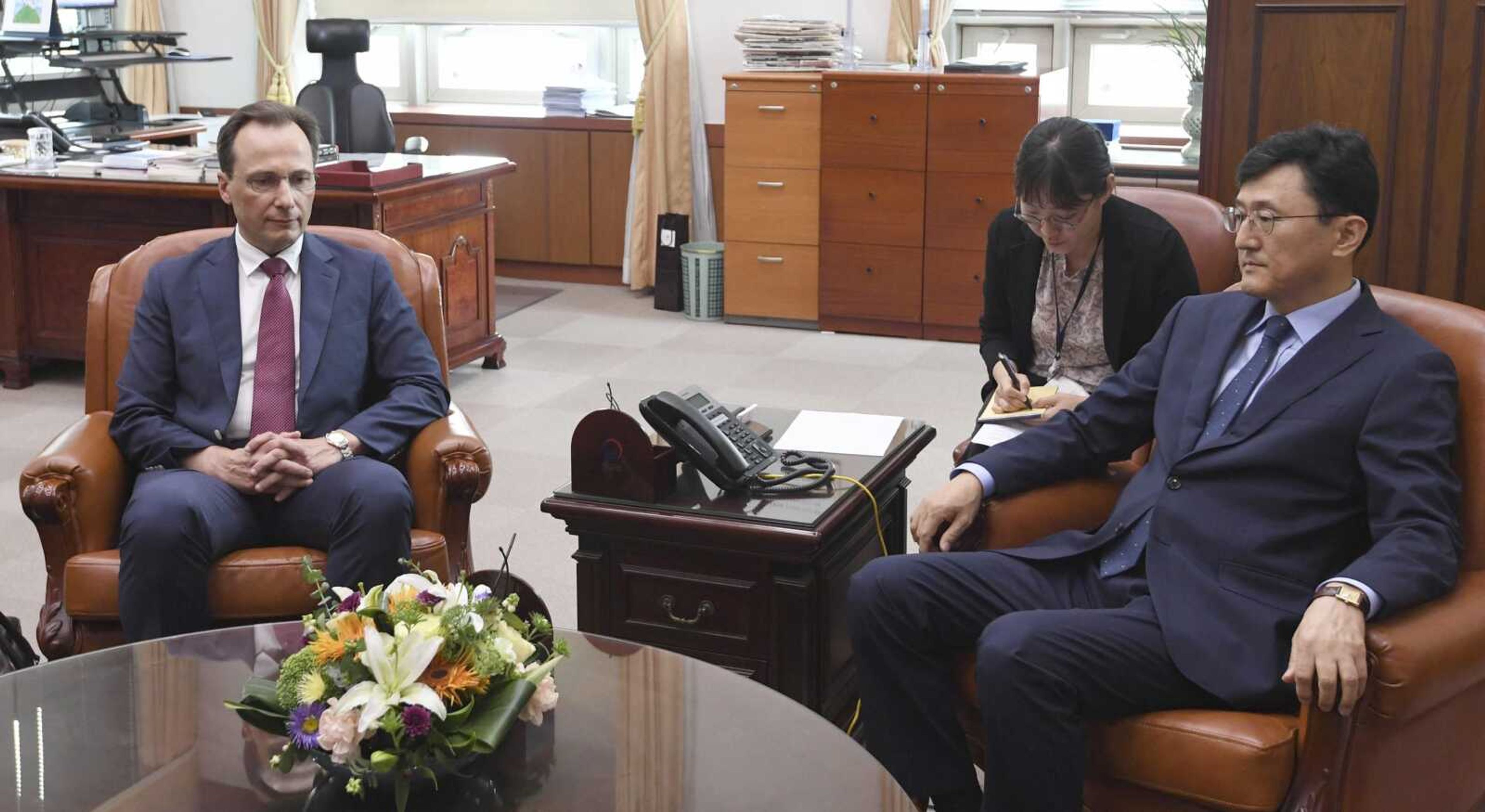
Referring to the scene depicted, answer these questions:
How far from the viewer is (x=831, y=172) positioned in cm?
701

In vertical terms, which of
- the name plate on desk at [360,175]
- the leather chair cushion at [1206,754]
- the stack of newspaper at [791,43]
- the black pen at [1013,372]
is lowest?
the leather chair cushion at [1206,754]

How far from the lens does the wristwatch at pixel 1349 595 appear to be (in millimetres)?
2242

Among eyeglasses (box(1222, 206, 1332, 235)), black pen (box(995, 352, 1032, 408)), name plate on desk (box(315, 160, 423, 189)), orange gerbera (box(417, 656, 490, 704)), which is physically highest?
eyeglasses (box(1222, 206, 1332, 235))

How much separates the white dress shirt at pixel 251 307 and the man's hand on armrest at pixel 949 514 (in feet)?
4.35

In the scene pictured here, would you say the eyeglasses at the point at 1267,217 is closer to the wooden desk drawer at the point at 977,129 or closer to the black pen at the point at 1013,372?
the black pen at the point at 1013,372

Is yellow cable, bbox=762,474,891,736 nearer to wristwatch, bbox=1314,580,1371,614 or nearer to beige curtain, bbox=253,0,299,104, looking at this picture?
wristwatch, bbox=1314,580,1371,614

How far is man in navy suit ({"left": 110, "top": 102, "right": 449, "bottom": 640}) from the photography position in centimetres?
302

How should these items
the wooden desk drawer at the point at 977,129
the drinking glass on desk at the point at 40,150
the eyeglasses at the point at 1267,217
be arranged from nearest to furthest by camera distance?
the eyeglasses at the point at 1267,217 → the drinking glass on desk at the point at 40,150 → the wooden desk drawer at the point at 977,129

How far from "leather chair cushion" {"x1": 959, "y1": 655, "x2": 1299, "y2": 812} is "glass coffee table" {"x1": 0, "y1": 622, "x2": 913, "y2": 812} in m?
0.47

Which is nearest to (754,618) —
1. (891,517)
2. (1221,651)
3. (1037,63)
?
(891,517)

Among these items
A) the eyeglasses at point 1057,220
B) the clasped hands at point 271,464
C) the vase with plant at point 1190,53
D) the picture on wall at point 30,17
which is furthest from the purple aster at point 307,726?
the picture on wall at point 30,17

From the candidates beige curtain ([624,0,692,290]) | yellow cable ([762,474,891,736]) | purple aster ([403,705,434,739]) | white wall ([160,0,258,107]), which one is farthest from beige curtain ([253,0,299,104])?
purple aster ([403,705,434,739])

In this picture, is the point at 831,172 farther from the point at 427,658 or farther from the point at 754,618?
the point at 427,658

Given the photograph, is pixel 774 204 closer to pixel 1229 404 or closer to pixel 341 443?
pixel 341 443
